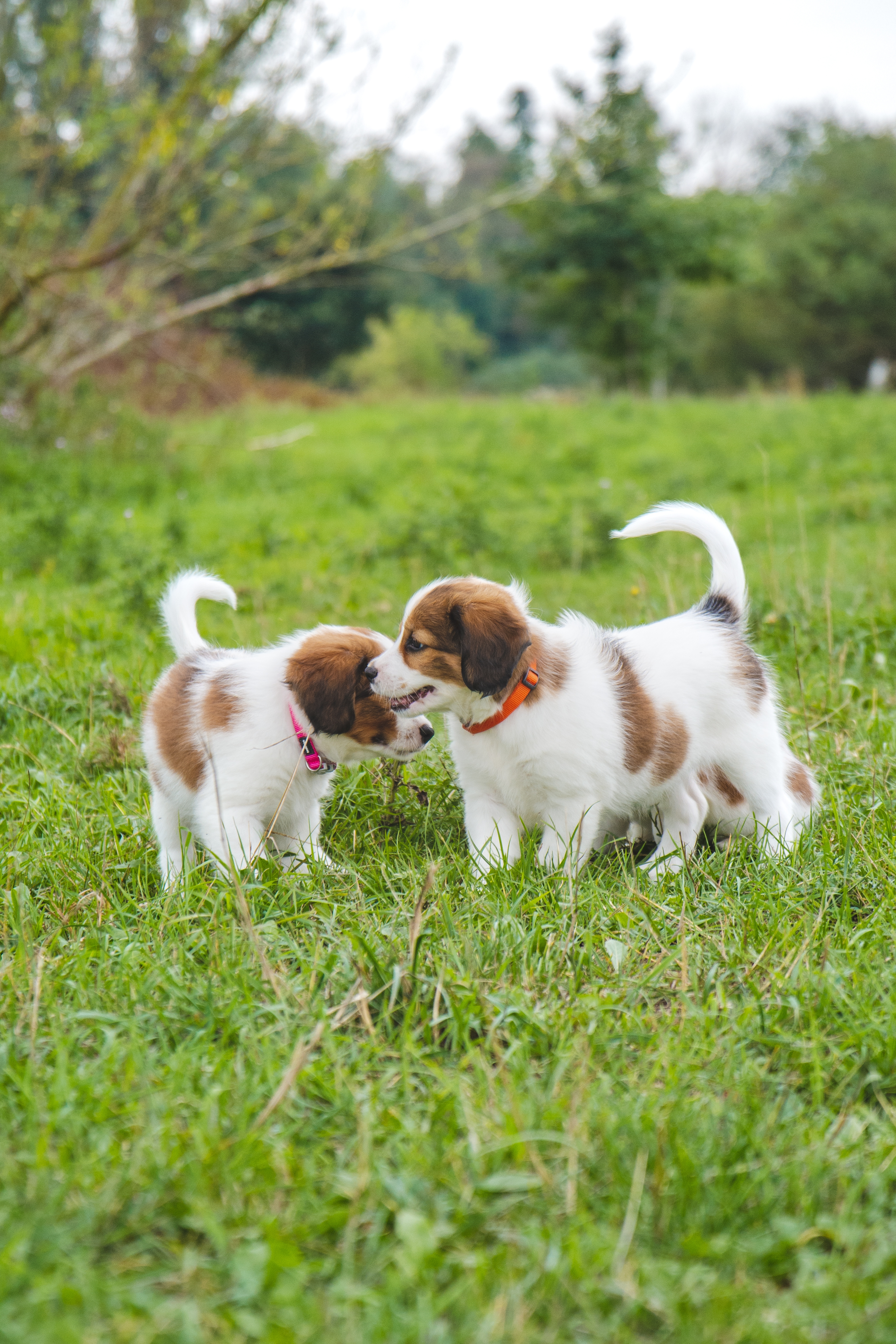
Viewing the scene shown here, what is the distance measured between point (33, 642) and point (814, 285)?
35.8m

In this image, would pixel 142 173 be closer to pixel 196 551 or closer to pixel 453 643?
pixel 196 551

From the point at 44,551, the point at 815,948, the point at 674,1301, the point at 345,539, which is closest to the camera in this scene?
the point at 674,1301

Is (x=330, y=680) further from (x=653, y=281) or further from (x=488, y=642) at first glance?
(x=653, y=281)

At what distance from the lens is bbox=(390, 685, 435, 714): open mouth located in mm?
3293

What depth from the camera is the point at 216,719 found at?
11.0ft

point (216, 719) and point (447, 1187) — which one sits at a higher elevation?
point (216, 719)

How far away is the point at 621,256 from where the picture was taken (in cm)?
2861

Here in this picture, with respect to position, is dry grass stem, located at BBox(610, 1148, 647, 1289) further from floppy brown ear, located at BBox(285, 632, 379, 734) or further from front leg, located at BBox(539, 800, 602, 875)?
floppy brown ear, located at BBox(285, 632, 379, 734)

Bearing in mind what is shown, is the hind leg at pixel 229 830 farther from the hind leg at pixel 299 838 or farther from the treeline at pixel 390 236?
the treeline at pixel 390 236

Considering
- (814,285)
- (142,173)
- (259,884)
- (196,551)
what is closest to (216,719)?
(259,884)

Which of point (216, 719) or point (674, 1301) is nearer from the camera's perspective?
point (674, 1301)

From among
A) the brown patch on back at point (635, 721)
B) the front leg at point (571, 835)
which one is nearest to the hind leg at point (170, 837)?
the front leg at point (571, 835)

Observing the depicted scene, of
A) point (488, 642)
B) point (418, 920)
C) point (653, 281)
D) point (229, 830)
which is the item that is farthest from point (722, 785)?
point (653, 281)

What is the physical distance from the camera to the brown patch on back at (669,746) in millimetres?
3385
